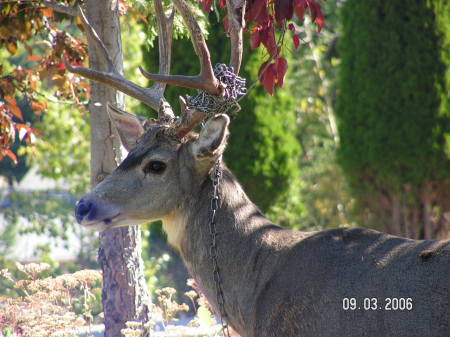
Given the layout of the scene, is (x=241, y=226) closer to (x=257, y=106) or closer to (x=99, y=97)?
(x=99, y=97)

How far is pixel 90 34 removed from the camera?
467 cm

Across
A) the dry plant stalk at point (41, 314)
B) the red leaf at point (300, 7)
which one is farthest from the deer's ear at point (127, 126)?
the red leaf at point (300, 7)

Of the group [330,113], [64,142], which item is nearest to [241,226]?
[64,142]

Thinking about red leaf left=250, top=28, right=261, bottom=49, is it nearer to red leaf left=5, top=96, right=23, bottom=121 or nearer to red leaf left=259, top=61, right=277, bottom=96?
red leaf left=259, top=61, right=277, bottom=96

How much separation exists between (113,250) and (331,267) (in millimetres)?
Result: 2254

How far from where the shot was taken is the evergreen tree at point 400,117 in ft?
28.9

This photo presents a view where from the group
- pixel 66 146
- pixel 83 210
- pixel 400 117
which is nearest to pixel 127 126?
pixel 83 210

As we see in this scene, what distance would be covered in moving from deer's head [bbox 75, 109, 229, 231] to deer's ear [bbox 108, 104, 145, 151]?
1.16 feet

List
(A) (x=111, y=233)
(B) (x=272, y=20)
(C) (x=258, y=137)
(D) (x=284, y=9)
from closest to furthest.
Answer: (D) (x=284, y=9) → (B) (x=272, y=20) → (A) (x=111, y=233) → (C) (x=258, y=137)

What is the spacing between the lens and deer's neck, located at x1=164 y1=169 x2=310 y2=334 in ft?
12.5

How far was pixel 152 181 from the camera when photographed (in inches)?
161

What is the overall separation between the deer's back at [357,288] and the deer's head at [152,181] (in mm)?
765

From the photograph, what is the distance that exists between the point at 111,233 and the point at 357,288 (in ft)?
8.00

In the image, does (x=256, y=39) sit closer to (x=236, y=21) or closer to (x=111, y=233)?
(x=236, y=21)
